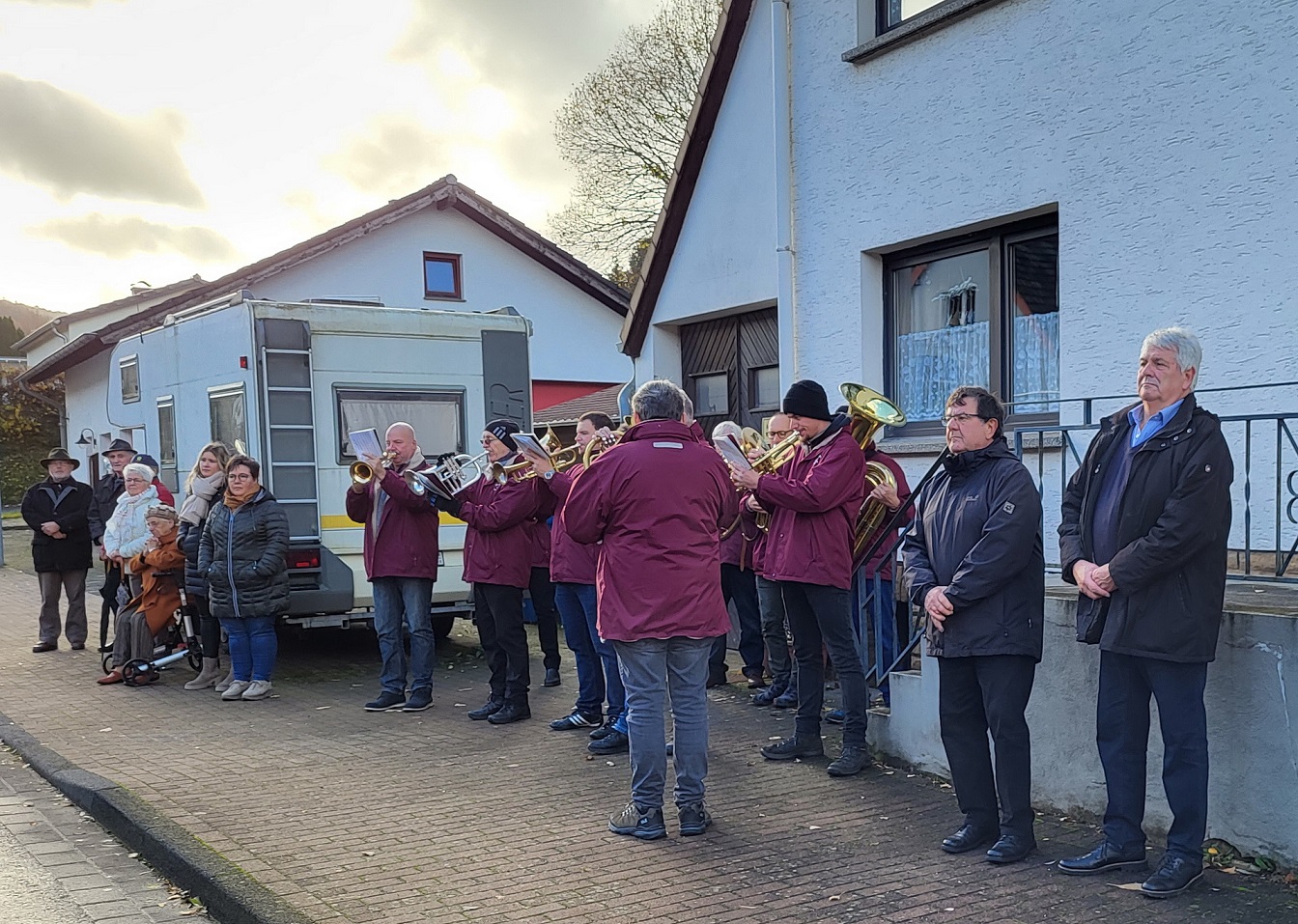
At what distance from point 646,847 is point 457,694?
362 centimetres

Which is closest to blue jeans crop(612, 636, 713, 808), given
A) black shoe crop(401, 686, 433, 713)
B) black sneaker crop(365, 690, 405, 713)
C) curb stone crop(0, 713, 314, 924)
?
curb stone crop(0, 713, 314, 924)

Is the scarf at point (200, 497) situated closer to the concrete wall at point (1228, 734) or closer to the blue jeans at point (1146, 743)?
the concrete wall at point (1228, 734)

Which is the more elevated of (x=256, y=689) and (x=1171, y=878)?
(x=1171, y=878)

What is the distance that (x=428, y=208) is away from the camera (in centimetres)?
2211

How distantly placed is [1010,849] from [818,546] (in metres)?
1.69

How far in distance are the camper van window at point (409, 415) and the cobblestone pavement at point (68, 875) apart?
3798 millimetres

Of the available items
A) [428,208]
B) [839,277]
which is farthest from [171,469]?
[428,208]

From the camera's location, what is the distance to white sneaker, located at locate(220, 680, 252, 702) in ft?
26.4

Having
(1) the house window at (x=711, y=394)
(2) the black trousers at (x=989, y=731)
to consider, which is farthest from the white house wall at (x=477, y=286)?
(2) the black trousers at (x=989, y=731)

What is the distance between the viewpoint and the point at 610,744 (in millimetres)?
6223

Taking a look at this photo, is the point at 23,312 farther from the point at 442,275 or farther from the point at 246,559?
the point at 246,559

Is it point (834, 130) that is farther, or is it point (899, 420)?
point (834, 130)

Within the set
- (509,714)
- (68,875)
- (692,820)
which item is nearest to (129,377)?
(509,714)

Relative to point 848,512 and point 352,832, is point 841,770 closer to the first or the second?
point 848,512
